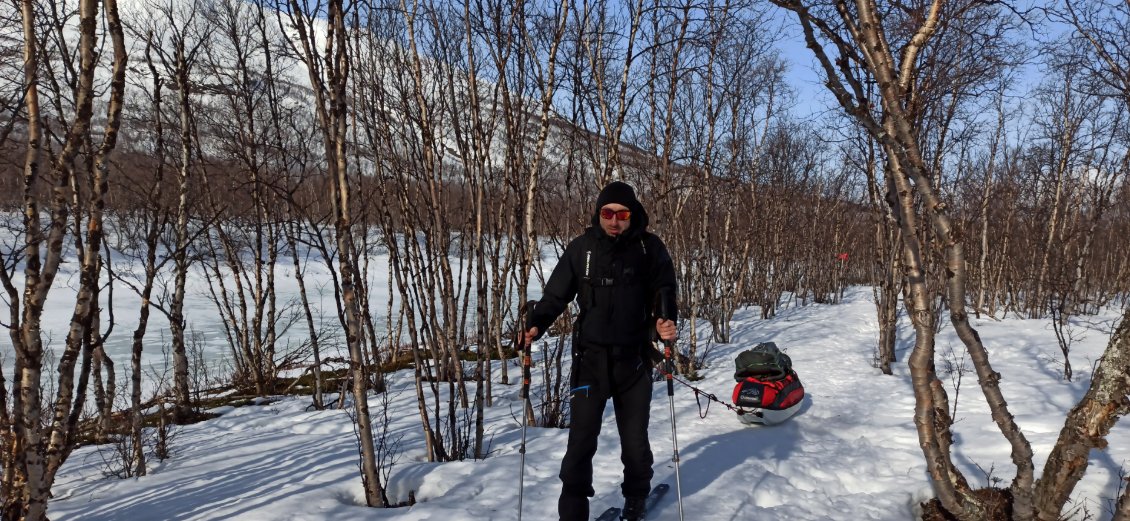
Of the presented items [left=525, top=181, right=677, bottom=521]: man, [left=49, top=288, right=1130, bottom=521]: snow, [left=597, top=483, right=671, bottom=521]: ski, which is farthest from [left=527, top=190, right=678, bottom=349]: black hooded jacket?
[left=49, top=288, right=1130, bottom=521]: snow

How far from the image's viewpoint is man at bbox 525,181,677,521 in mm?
Result: 2682

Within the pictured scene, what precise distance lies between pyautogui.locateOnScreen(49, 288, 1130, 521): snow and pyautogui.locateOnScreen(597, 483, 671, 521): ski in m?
0.06

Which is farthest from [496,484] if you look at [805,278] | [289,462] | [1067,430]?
[805,278]

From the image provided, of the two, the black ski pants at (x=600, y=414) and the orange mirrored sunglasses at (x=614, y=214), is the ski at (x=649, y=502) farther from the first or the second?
the orange mirrored sunglasses at (x=614, y=214)

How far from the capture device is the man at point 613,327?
2.68 meters

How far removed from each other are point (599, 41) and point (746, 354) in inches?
134

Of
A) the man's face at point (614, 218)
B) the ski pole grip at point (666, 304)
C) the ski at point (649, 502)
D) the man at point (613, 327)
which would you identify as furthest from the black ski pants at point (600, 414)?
the man's face at point (614, 218)

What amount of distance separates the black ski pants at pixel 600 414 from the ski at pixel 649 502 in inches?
5.1

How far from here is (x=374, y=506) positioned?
Result: 9.65 feet

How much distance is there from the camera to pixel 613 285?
2699 mm

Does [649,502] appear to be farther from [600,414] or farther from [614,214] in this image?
[614,214]

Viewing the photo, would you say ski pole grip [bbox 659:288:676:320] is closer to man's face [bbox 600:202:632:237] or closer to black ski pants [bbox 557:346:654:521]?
black ski pants [bbox 557:346:654:521]

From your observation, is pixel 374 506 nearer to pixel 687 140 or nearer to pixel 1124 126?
pixel 687 140

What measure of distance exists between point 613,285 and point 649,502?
1.23m
